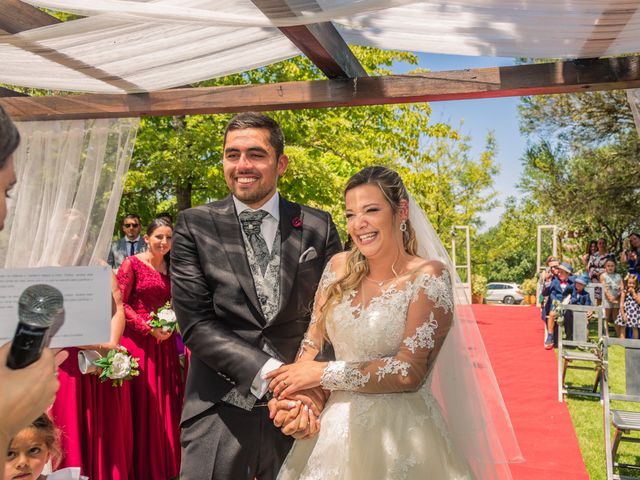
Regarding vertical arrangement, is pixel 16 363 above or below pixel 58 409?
above

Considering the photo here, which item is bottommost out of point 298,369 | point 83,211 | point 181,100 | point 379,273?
point 298,369

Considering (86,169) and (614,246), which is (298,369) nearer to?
(86,169)

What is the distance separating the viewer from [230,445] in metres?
2.80

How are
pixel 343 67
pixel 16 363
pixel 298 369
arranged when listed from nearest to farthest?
pixel 16 363, pixel 298 369, pixel 343 67

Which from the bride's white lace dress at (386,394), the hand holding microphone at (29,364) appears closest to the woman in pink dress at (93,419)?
the bride's white lace dress at (386,394)

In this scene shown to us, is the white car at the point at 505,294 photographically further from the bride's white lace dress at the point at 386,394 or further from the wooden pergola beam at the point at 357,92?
the bride's white lace dress at the point at 386,394

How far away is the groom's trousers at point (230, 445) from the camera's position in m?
2.79

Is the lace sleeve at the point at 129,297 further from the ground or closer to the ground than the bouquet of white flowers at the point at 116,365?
further from the ground

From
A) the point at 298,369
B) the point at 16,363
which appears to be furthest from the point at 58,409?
the point at 16,363

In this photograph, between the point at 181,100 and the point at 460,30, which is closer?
the point at 460,30

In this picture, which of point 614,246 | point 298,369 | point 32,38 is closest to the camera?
point 298,369

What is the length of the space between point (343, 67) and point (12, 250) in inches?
111

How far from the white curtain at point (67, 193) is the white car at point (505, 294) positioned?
3834cm

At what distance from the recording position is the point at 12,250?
4.69 metres
